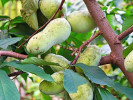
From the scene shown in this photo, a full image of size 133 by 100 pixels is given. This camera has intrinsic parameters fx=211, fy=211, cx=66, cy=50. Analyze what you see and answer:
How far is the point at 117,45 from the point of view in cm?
70

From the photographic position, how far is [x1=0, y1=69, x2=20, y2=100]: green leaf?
0.54 metres

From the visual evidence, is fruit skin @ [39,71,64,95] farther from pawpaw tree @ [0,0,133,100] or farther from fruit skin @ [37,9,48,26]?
fruit skin @ [37,9,48,26]

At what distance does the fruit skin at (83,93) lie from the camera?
0.61 meters

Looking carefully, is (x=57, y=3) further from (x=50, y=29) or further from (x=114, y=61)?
(x=114, y=61)

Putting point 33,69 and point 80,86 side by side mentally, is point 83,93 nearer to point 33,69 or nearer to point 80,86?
point 80,86

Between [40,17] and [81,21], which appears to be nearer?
[81,21]

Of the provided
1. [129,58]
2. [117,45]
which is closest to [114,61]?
[117,45]

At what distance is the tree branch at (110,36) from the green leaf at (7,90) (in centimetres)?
34

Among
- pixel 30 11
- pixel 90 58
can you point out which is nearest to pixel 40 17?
pixel 30 11

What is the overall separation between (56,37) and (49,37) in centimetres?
3

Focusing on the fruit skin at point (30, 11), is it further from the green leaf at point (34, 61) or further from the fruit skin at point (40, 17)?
the green leaf at point (34, 61)

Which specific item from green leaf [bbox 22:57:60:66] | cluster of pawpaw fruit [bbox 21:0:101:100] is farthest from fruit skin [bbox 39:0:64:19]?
green leaf [bbox 22:57:60:66]

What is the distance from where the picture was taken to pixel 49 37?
686 mm

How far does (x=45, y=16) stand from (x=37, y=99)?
256cm
